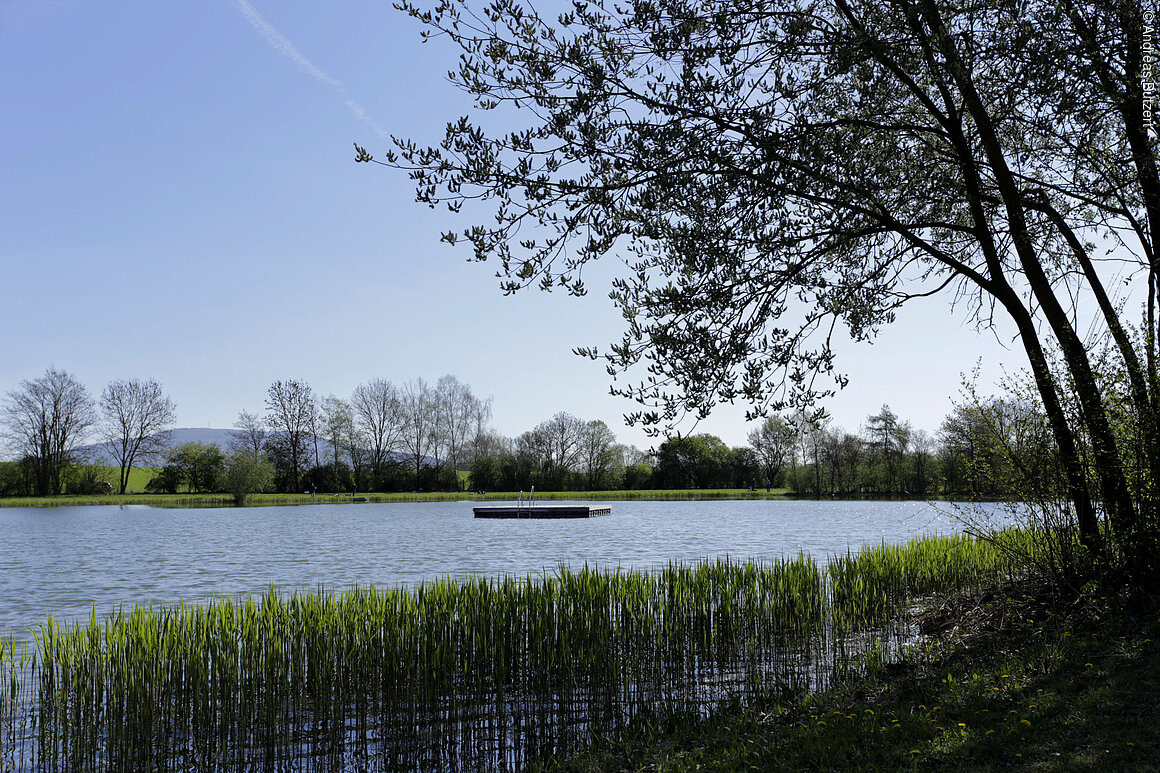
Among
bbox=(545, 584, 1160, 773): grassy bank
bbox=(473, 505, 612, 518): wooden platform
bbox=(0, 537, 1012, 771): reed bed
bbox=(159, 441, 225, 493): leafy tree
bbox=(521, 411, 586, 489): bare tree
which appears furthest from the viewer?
bbox=(521, 411, 586, 489): bare tree

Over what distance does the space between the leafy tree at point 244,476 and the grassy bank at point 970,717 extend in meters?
50.9

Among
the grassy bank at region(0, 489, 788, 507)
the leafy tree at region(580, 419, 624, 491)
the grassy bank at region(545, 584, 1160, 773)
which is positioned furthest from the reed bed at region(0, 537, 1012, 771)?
the leafy tree at region(580, 419, 624, 491)

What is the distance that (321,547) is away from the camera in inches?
891

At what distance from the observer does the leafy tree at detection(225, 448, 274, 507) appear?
5069cm

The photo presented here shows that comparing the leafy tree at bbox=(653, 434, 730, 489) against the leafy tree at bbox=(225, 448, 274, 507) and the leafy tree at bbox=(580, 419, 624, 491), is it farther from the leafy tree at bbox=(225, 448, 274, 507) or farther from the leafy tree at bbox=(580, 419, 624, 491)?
the leafy tree at bbox=(225, 448, 274, 507)

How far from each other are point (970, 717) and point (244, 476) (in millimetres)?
52705

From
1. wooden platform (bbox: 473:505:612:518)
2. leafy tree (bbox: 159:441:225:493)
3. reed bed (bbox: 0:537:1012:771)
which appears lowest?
wooden platform (bbox: 473:505:612:518)

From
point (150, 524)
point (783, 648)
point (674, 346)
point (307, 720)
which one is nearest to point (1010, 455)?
point (783, 648)

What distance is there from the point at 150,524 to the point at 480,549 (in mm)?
18465

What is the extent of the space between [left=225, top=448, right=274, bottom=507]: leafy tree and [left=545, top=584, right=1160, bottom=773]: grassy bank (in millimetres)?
50881

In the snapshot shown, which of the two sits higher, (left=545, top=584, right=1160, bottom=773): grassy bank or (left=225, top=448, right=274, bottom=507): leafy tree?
(left=225, top=448, right=274, bottom=507): leafy tree

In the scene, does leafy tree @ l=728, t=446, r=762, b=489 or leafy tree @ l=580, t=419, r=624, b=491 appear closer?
leafy tree @ l=580, t=419, r=624, b=491

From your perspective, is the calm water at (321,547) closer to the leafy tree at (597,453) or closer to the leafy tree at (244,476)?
the leafy tree at (244,476)

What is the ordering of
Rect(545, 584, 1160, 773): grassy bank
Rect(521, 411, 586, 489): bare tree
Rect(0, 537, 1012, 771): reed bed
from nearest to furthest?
1. Rect(545, 584, 1160, 773): grassy bank
2. Rect(0, 537, 1012, 771): reed bed
3. Rect(521, 411, 586, 489): bare tree
